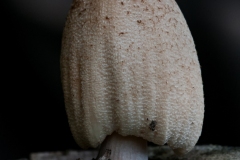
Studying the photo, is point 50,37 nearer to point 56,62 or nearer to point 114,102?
point 56,62

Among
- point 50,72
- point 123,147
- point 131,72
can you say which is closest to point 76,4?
point 131,72

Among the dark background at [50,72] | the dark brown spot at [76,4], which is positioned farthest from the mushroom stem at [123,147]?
the dark background at [50,72]

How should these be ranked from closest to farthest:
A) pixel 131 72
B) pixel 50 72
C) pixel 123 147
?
1. pixel 131 72
2. pixel 123 147
3. pixel 50 72

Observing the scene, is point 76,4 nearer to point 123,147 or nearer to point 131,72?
point 131,72

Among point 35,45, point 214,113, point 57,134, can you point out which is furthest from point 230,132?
point 35,45

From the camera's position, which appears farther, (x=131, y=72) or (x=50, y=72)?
(x=50, y=72)

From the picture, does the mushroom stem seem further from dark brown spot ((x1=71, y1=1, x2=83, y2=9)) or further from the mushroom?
dark brown spot ((x1=71, y1=1, x2=83, y2=9))
